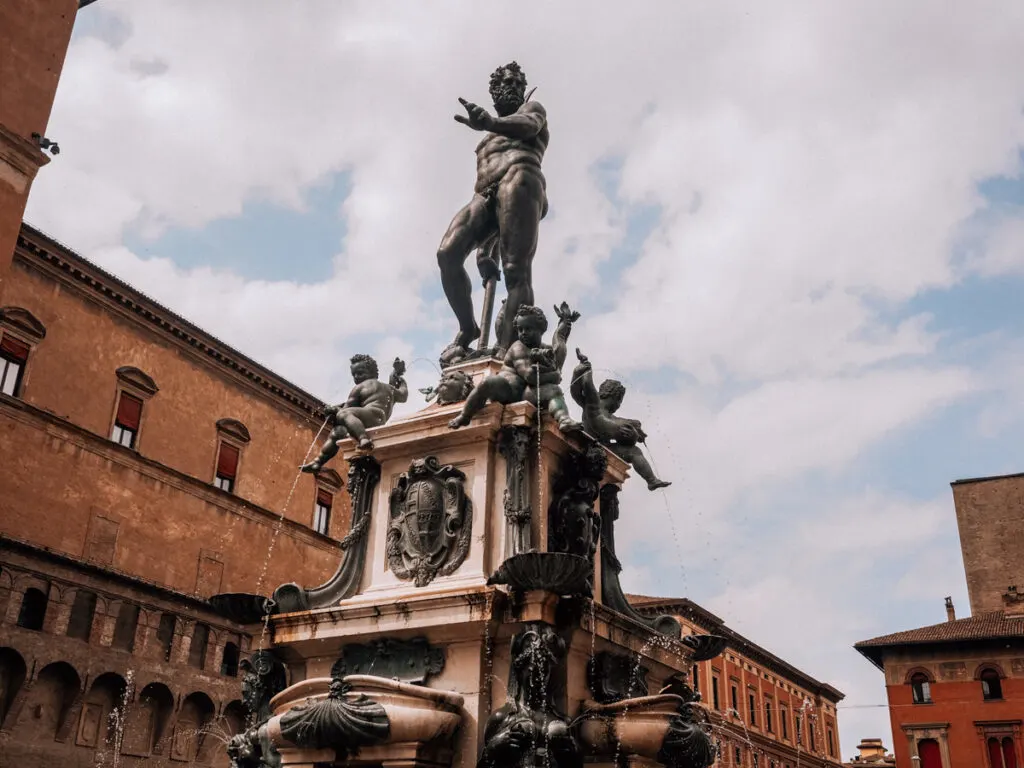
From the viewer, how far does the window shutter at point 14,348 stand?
27.9 m

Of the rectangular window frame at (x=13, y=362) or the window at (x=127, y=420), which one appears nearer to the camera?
the rectangular window frame at (x=13, y=362)

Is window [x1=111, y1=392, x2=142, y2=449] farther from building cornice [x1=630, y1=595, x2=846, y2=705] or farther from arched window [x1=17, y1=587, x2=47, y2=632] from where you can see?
building cornice [x1=630, y1=595, x2=846, y2=705]

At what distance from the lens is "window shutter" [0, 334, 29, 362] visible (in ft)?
91.6

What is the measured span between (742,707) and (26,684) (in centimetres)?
3655

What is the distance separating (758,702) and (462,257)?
5189 centimetres

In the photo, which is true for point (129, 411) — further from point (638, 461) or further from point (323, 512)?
point (638, 461)

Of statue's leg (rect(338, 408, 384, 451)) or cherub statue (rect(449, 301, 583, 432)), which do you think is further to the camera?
statue's leg (rect(338, 408, 384, 451))

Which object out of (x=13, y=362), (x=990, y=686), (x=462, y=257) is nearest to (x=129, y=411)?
(x=13, y=362)

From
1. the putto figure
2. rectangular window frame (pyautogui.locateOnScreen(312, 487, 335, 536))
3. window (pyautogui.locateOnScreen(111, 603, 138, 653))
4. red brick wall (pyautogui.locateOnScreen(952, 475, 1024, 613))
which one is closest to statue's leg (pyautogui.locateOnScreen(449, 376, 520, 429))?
the putto figure

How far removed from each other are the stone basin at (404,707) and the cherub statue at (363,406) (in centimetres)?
207

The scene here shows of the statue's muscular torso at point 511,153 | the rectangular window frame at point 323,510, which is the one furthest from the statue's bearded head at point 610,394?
the rectangular window frame at point 323,510

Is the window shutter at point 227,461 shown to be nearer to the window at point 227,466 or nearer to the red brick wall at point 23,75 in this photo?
the window at point 227,466

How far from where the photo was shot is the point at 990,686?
141 ft

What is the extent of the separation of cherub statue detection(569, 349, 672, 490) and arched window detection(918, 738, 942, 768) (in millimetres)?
41243
